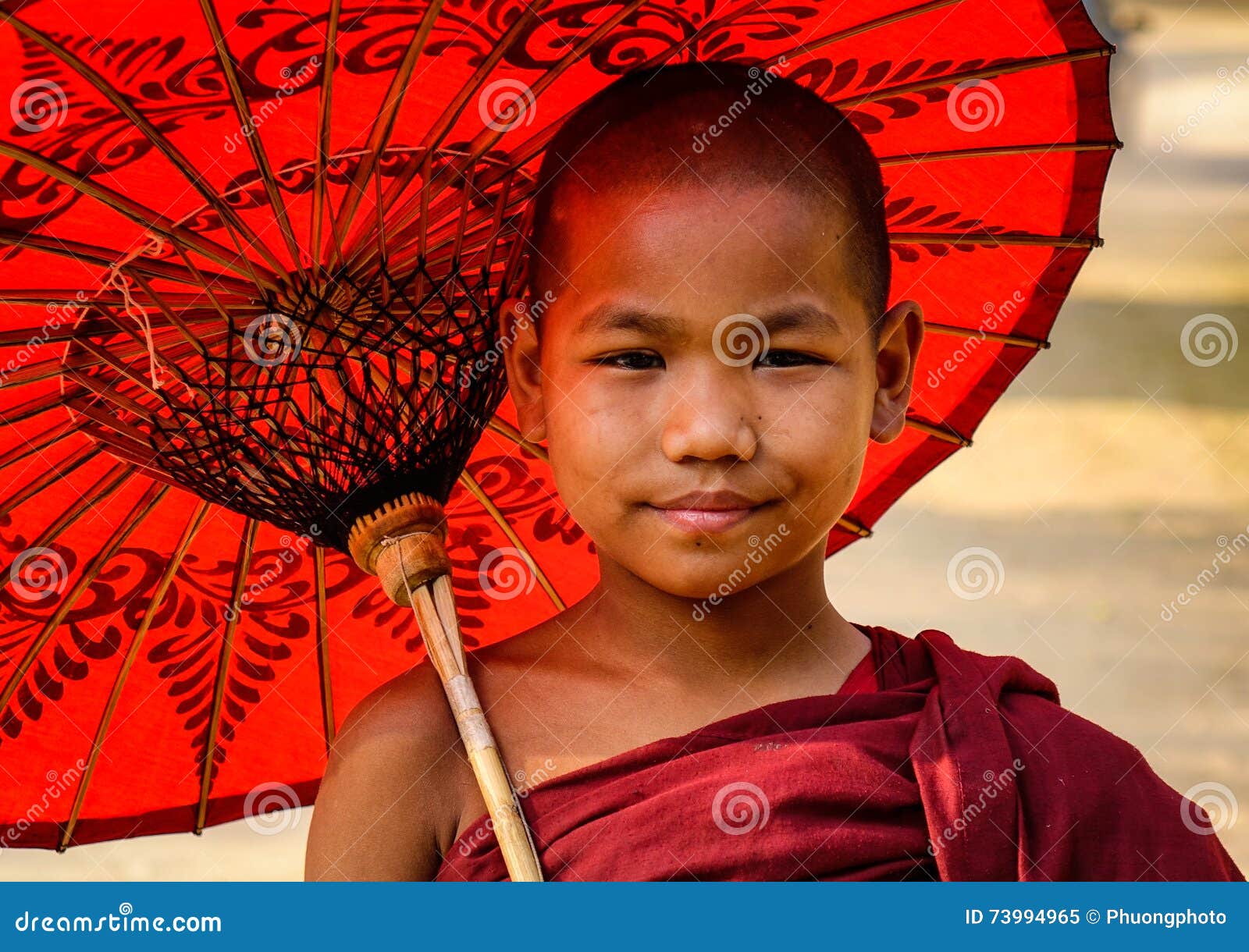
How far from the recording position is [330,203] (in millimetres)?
2014

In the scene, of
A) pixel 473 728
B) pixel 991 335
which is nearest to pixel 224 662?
pixel 473 728

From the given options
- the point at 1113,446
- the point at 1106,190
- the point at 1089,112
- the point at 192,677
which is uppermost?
the point at 1106,190

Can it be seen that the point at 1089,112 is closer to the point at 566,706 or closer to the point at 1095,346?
the point at 566,706

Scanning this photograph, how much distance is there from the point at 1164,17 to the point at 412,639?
423 centimetres

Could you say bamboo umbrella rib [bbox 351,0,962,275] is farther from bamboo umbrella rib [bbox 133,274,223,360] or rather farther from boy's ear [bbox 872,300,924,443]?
boy's ear [bbox 872,300,924,443]

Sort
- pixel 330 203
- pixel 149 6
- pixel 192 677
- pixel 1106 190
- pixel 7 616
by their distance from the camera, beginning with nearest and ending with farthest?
pixel 149 6 → pixel 330 203 → pixel 7 616 → pixel 192 677 → pixel 1106 190

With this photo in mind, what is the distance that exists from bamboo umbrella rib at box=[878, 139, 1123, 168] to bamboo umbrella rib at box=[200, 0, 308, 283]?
836 millimetres

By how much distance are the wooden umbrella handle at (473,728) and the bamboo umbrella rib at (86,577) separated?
667 mm

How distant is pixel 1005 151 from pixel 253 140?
1.02 meters

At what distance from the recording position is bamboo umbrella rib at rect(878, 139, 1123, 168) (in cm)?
214

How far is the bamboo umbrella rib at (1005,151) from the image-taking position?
214 centimetres

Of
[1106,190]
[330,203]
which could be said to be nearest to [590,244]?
[330,203]

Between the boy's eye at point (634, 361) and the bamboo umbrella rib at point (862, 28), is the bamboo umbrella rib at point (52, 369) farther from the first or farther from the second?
the bamboo umbrella rib at point (862, 28)

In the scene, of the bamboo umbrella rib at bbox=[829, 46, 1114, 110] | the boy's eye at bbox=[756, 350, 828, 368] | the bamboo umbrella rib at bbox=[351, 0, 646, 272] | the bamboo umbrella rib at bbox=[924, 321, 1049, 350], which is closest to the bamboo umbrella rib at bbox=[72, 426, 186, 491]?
the bamboo umbrella rib at bbox=[351, 0, 646, 272]
